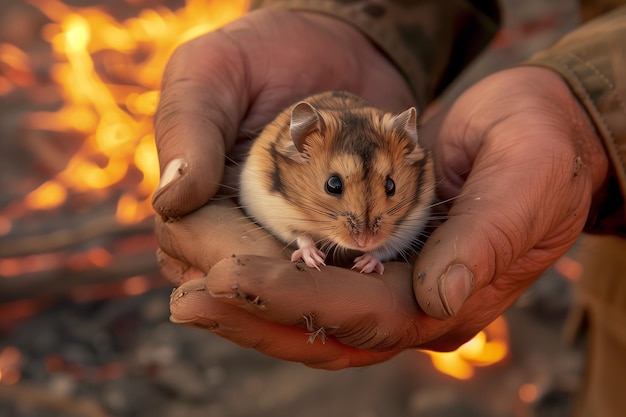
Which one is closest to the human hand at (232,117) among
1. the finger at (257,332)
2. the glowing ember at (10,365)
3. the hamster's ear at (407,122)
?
the finger at (257,332)

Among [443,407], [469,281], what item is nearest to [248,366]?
[443,407]

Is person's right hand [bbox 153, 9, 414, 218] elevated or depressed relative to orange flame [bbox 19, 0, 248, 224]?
elevated

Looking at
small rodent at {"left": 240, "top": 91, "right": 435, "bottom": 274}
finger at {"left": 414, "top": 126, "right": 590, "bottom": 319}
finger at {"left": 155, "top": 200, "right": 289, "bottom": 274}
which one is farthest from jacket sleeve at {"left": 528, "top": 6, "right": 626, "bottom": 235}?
finger at {"left": 155, "top": 200, "right": 289, "bottom": 274}

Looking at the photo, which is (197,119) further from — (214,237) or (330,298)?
(330,298)

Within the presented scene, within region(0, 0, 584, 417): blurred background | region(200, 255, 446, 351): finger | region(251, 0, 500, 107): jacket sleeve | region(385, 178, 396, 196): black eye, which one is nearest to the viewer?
region(200, 255, 446, 351): finger

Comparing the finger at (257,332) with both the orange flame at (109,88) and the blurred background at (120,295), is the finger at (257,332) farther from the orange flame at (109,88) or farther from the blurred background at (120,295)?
the orange flame at (109,88)

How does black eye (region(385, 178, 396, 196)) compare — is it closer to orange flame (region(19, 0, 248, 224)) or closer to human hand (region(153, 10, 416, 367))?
human hand (region(153, 10, 416, 367))
